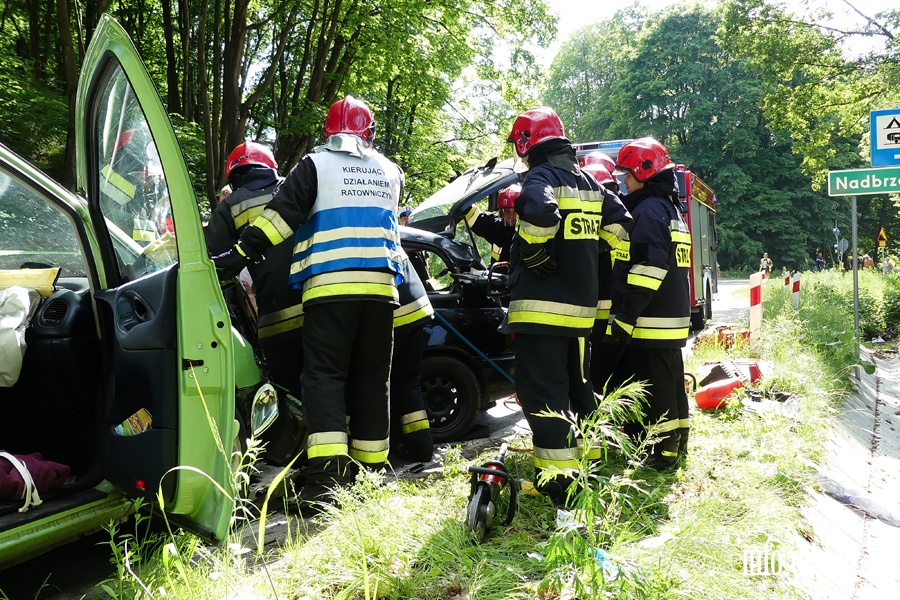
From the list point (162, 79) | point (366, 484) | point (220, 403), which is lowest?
point (366, 484)

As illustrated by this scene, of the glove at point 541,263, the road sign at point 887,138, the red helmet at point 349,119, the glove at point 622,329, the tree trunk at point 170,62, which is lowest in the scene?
the glove at point 622,329

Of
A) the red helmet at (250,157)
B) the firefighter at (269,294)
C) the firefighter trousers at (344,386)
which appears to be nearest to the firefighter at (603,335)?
the firefighter trousers at (344,386)

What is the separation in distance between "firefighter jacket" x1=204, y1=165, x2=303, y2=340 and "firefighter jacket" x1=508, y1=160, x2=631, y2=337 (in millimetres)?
1266

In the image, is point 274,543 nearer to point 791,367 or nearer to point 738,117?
point 791,367

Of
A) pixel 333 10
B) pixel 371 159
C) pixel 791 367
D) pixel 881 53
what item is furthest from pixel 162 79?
pixel 881 53

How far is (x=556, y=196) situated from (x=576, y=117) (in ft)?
156

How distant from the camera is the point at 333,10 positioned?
36.1 feet

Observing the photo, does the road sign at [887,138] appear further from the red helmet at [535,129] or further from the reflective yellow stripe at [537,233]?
the reflective yellow stripe at [537,233]

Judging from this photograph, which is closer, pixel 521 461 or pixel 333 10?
A: pixel 521 461

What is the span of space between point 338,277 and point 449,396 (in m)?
1.81

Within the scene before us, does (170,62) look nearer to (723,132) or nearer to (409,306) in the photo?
(409,306)

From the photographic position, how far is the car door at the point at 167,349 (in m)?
2.50

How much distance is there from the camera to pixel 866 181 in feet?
23.6

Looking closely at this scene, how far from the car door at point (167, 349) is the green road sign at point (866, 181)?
6759 mm
